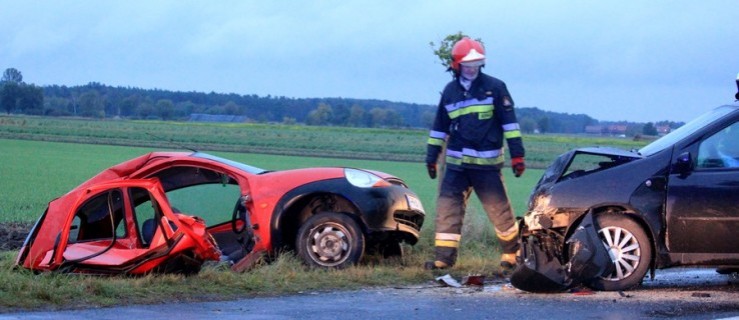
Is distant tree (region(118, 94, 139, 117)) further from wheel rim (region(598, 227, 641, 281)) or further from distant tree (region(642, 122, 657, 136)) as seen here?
wheel rim (region(598, 227, 641, 281))

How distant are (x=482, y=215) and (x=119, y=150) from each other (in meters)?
29.0

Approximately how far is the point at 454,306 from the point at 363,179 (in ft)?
7.38

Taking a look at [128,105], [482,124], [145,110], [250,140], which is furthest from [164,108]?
[482,124]

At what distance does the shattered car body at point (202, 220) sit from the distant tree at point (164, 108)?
50.5 meters

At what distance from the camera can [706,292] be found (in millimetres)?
8531

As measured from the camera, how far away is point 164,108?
6084 centimetres

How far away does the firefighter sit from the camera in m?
9.59

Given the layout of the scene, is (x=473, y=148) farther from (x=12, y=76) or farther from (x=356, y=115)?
(x=356, y=115)

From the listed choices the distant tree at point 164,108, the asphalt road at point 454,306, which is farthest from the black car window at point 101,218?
the distant tree at point 164,108

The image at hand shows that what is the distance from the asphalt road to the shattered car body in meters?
0.91

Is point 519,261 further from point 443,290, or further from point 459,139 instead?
point 459,139

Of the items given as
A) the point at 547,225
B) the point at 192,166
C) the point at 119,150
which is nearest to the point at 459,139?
the point at 547,225

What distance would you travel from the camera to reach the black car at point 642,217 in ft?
27.6

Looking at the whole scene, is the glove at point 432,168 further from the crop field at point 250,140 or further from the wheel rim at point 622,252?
the crop field at point 250,140
